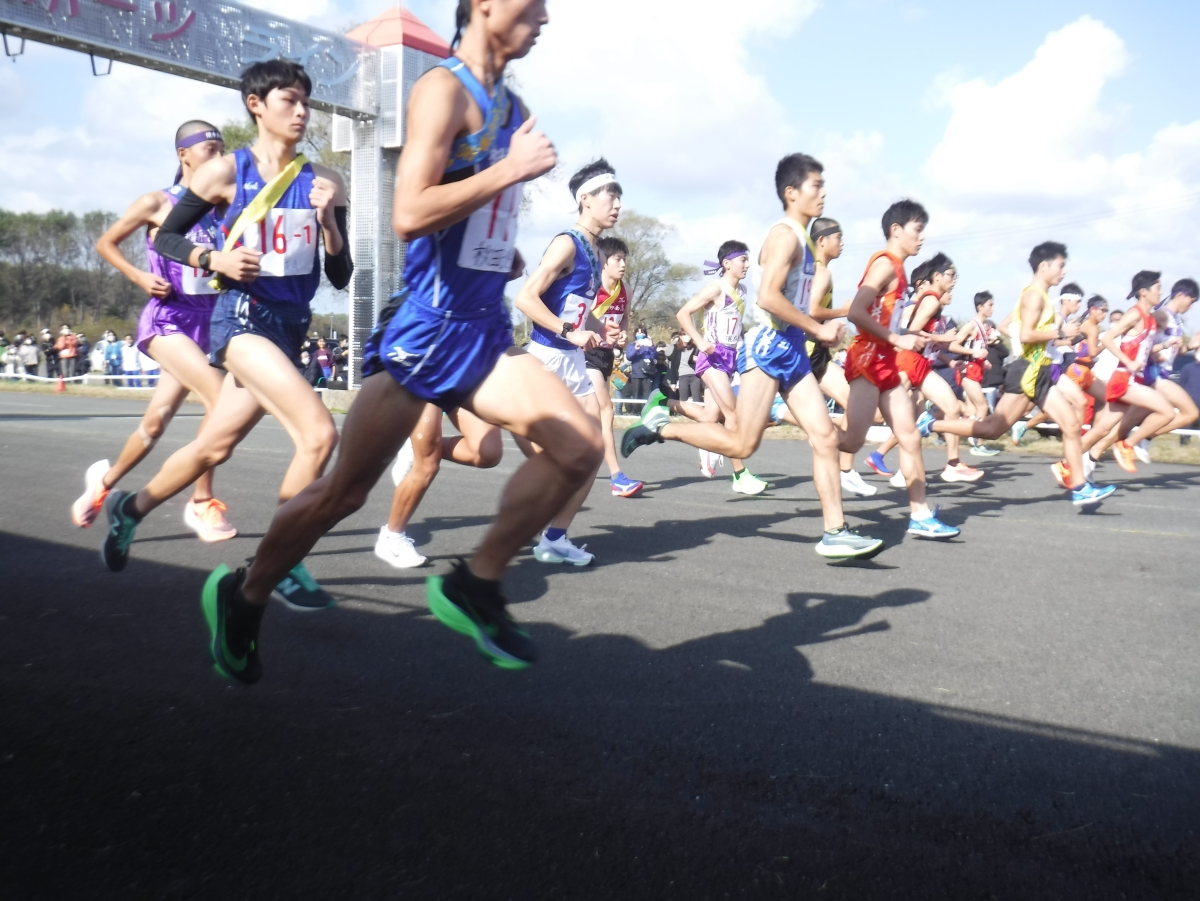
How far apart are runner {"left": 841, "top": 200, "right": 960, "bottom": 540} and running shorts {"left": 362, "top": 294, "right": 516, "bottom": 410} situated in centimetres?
386

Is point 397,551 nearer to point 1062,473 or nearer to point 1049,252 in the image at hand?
point 1049,252

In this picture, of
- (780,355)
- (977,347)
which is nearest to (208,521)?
(780,355)

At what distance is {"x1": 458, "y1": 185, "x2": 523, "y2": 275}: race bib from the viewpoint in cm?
287

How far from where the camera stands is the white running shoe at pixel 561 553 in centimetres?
526

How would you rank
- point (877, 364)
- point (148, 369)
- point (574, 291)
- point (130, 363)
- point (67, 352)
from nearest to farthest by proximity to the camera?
point (574, 291) → point (877, 364) → point (148, 369) → point (130, 363) → point (67, 352)

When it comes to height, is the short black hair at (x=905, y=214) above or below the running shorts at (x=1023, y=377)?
above

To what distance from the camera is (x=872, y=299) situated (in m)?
6.34

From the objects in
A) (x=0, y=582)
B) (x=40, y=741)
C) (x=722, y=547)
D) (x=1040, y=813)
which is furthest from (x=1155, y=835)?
(x=0, y=582)

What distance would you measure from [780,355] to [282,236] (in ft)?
8.93

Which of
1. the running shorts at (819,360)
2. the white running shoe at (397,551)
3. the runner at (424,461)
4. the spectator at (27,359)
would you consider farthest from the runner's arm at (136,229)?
the spectator at (27,359)

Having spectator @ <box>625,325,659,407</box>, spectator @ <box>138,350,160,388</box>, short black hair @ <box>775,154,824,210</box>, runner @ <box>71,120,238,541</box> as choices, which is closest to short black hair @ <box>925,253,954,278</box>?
short black hair @ <box>775,154,824,210</box>

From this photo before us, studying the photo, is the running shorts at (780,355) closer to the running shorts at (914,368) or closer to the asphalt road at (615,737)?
the asphalt road at (615,737)

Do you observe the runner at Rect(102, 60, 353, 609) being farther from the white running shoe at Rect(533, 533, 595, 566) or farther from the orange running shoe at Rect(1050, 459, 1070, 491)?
the orange running shoe at Rect(1050, 459, 1070, 491)

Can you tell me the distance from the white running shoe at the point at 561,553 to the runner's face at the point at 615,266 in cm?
298
